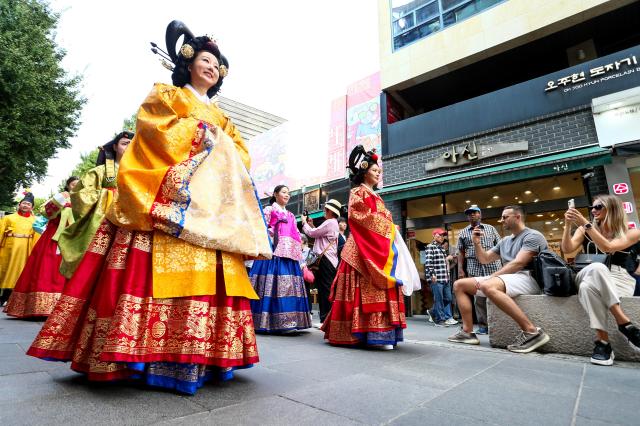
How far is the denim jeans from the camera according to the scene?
6.46 m

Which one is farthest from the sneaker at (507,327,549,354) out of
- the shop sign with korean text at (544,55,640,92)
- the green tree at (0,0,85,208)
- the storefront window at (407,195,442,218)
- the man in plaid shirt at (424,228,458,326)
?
the green tree at (0,0,85,208)

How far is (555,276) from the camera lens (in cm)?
306

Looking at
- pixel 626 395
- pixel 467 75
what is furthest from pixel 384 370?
pixel 467 75

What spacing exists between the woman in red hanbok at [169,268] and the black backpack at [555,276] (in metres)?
2.67

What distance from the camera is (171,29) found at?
89.9 inches

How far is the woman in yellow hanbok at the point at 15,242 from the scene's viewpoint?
5.58 metres

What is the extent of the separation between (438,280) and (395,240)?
11.9ft

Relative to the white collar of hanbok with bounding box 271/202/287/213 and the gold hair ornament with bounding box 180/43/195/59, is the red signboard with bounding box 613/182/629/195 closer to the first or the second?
the white collar of hanbok with bounding box 271/202/287/213

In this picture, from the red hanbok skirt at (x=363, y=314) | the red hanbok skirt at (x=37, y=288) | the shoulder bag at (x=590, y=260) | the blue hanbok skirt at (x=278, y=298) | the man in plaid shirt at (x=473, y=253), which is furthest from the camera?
the man in plaid shirt at (x=473, y=253)

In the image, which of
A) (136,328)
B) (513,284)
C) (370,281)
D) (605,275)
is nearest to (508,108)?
(513,284)

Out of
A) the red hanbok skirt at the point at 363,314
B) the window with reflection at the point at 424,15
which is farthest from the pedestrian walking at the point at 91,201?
the window with reflection at the point at 424,15

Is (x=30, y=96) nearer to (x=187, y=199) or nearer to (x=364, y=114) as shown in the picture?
(x=364, y=114)

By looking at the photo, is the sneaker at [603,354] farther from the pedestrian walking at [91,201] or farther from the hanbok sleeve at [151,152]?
the pedestrian walking at [91,201]

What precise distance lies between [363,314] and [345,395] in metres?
1.60
